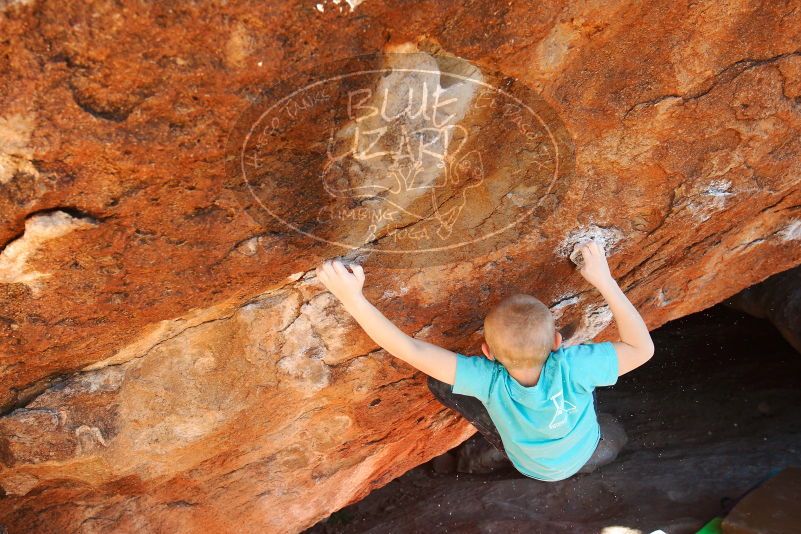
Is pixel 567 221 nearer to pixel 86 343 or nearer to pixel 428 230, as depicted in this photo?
pixel 428 230

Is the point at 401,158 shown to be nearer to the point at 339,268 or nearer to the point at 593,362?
the point at 339,268

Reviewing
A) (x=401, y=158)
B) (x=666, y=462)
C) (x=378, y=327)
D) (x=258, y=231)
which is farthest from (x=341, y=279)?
(x=666, y=462)

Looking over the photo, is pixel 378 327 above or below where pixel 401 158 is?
below

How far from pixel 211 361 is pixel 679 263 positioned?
5.77 ft

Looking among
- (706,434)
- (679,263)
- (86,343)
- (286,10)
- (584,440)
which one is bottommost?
(706,434)

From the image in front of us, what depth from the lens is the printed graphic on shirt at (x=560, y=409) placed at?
202 cm

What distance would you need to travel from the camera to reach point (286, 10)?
4.63ft

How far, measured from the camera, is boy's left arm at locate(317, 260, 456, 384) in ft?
6.41

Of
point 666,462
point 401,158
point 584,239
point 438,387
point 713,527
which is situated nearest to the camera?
point 401,158

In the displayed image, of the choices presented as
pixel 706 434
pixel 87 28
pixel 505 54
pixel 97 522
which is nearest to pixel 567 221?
pixel 505 54

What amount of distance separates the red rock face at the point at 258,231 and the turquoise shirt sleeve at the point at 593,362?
357mm

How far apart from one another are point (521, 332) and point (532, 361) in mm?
98

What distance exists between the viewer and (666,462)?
357cm

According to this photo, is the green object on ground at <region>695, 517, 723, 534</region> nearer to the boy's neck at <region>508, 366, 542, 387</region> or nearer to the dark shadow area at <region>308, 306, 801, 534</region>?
the dark shadow area at <region>308, 306, 801, 534</region>
